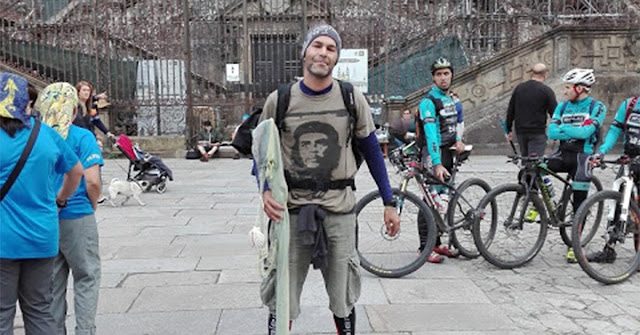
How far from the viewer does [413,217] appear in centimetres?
559

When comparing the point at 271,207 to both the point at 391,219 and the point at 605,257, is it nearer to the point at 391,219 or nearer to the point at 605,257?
the point at 391,219

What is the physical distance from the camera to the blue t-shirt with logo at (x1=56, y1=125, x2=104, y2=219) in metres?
Answer: 3.34

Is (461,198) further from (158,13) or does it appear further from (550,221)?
(158,13)

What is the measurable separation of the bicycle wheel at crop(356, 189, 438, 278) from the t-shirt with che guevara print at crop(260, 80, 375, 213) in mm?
1764

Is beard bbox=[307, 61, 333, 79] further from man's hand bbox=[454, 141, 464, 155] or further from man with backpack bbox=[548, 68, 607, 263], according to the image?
man with backpack bbox=[548, 68, 607, 263]

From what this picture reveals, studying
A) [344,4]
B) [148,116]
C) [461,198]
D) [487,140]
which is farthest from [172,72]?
[461,198]

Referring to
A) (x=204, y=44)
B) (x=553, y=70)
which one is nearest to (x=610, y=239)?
(x=553, y=70)

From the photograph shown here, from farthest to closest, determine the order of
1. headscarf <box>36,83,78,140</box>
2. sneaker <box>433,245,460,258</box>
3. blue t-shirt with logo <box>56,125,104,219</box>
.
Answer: sneaker <box>433,245,460,258</box>
blue t-shirt with logo <box>56,125,104,219</box>
headscarf <box>36,83,78,140</box>

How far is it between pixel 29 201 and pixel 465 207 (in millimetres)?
3901

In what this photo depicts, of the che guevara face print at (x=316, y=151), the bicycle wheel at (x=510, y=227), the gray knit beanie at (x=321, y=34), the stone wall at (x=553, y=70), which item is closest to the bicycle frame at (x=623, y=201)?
the bicycle wheel at (x=510, y=227)

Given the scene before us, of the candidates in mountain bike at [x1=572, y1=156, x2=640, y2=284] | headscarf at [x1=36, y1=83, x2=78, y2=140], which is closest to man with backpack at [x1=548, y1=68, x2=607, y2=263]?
mountain bike at [x1=572, y1=156, x2=640, y2=284]

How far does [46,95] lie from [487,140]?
513 inches

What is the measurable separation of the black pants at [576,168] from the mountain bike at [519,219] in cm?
10

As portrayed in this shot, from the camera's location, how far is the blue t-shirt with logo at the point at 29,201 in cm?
278
